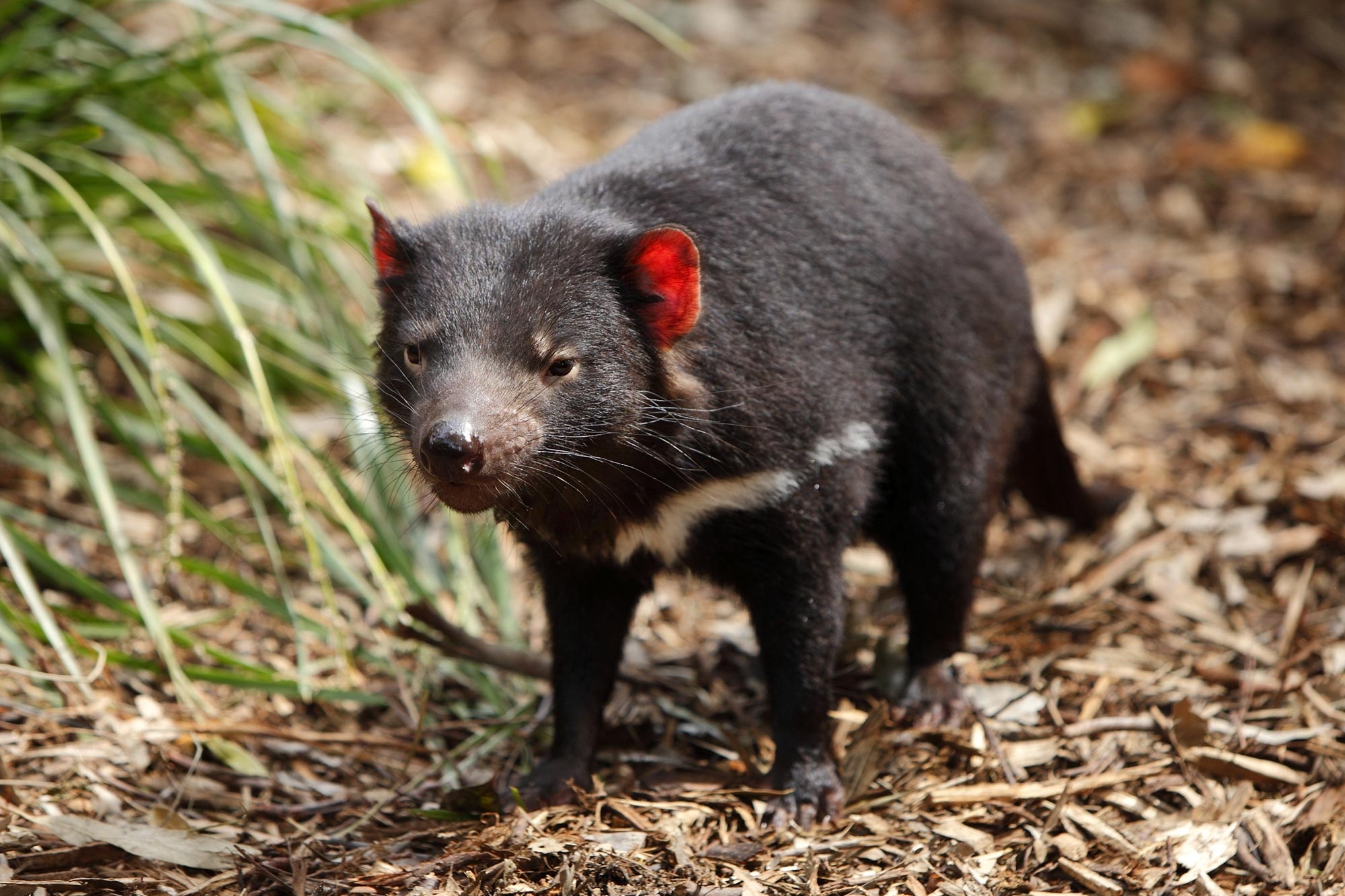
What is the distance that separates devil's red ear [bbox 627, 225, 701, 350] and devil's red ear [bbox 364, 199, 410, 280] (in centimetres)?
52

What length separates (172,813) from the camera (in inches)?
122

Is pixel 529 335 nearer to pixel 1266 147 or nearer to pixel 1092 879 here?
pixel 1092 879

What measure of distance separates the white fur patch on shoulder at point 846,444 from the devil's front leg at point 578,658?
21.3 inches

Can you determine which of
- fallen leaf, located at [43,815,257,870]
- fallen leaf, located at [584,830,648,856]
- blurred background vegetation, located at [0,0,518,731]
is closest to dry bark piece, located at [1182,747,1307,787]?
fallen leaf, located at [584,830,648,856]

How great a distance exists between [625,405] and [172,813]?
1437 millimetres

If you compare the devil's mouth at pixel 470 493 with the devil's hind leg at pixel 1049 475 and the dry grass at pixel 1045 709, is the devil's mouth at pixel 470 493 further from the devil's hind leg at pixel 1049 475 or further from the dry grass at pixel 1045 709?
the devil's hind leg at pixel 1049 475

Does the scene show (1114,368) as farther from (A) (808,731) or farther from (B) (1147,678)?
(A) (808,731)

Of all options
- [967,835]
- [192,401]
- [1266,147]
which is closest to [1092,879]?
[967,835]

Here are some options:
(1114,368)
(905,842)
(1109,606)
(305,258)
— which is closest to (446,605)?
(305,258)

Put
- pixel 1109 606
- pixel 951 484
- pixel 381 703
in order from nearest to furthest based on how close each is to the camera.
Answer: pixel 951 484, pixel 381 703, pixel 1109 606

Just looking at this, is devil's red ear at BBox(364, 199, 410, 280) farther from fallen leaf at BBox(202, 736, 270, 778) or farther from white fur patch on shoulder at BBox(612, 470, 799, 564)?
fallen leaf at BBox(202, 736, 270, 778)

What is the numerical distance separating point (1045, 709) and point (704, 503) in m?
1.19

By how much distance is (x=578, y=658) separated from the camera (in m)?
3.28

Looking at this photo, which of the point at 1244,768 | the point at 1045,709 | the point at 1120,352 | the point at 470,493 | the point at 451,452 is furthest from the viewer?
the point at 1120,352
